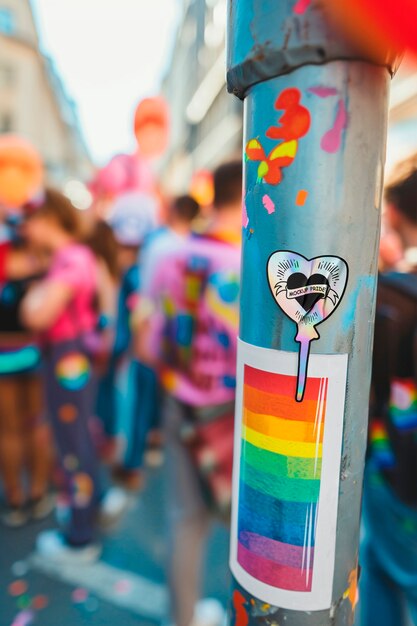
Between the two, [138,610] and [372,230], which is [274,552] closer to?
[372,230]

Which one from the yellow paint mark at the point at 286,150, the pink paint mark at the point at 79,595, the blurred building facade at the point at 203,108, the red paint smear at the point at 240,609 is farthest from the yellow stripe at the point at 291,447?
the blurred building facade at the point at 203,108

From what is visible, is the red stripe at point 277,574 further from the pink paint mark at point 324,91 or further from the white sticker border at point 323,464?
the pink paint mark at point 324,91

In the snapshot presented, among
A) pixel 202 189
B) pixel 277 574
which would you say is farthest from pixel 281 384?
pixel 202 189

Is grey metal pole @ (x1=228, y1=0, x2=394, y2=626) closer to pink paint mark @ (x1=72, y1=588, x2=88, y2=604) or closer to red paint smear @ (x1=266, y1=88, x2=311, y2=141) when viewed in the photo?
red paint smear @ (x1=266, y1=88, x2=311, y2=141)

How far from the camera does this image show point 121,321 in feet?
9.39

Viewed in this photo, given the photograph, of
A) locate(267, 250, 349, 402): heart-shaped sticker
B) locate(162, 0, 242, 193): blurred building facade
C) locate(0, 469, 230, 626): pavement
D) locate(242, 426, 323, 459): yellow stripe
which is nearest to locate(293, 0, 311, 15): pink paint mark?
locate(267, 250, 349, 402): heart-shaped sticker

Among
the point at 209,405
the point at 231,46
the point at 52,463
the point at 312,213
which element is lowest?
the point at 52,463

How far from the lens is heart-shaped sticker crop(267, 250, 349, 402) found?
0.58 metres

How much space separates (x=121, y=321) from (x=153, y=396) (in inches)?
19.5

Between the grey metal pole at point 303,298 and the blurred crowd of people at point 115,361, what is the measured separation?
29.8 inches

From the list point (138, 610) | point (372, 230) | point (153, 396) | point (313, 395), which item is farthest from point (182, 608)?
point (372, 230)

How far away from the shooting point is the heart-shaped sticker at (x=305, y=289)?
0.58 metres

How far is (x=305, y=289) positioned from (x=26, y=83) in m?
16.3

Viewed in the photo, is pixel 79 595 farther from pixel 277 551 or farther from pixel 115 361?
pixel 277 551
